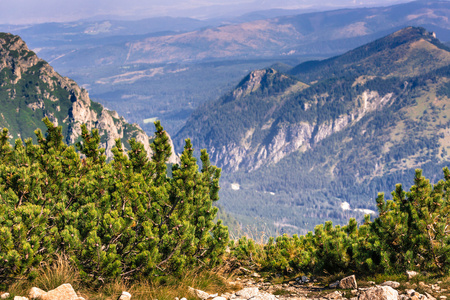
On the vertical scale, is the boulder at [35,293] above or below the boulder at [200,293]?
above

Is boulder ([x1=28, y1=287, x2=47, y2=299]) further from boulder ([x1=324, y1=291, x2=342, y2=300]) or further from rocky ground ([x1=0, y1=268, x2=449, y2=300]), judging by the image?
boulder ([x1=324, y1=291, x2=342, y2=300])

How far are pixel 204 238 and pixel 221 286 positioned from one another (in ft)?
5.96

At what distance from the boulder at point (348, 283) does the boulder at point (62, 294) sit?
8.16m

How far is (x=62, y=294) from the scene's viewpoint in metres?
9.88

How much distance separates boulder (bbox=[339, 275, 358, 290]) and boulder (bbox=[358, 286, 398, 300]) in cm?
133

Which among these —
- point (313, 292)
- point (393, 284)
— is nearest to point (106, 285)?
point (313, 292)

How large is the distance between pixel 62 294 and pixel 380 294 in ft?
28.4

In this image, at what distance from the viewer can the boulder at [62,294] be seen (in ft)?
32.0

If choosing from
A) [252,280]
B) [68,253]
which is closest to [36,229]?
[68,253]

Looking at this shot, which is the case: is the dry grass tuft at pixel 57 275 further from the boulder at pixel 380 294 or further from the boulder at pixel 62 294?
the boulder at pixel 380 294

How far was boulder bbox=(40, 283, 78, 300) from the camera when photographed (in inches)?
384

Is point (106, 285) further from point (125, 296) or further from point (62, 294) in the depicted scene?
point (62, 294)

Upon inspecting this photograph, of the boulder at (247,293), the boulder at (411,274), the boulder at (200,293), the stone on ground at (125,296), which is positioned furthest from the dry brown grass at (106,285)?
the boulder at (411,274)

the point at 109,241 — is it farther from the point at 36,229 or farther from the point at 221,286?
the point at 221,286
